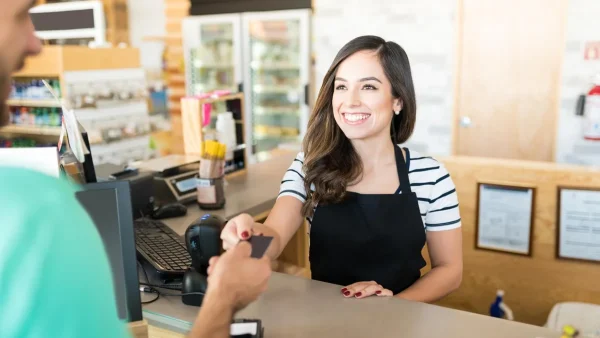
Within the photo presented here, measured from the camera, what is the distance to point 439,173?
1890mm

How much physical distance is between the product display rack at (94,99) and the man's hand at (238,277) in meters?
4.26

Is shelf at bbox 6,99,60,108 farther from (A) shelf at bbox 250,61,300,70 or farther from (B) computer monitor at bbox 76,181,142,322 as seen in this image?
(B) computer monitor at bbox 76,181,142,322

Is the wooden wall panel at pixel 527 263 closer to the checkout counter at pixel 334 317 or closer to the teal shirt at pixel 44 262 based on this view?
the checkout counter at pixel 334 317

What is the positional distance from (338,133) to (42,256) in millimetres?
1541

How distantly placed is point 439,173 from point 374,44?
486 millimetres

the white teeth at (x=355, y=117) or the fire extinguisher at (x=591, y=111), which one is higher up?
the white teeth at (x=355, y=117)

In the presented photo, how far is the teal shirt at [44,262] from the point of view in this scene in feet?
1.61

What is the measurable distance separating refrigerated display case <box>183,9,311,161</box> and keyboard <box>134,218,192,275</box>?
3.67 m

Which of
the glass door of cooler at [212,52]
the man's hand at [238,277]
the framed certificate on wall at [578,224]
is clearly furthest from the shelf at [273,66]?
the man's hand at [238,277]

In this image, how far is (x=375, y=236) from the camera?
6.01 feet

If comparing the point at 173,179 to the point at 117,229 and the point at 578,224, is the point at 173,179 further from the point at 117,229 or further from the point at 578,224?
the point at 578,224

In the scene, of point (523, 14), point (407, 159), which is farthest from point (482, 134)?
point (407, 159)

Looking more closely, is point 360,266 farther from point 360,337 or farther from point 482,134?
point 482,134

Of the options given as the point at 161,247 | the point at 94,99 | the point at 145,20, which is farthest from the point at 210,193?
the point at 145,20
